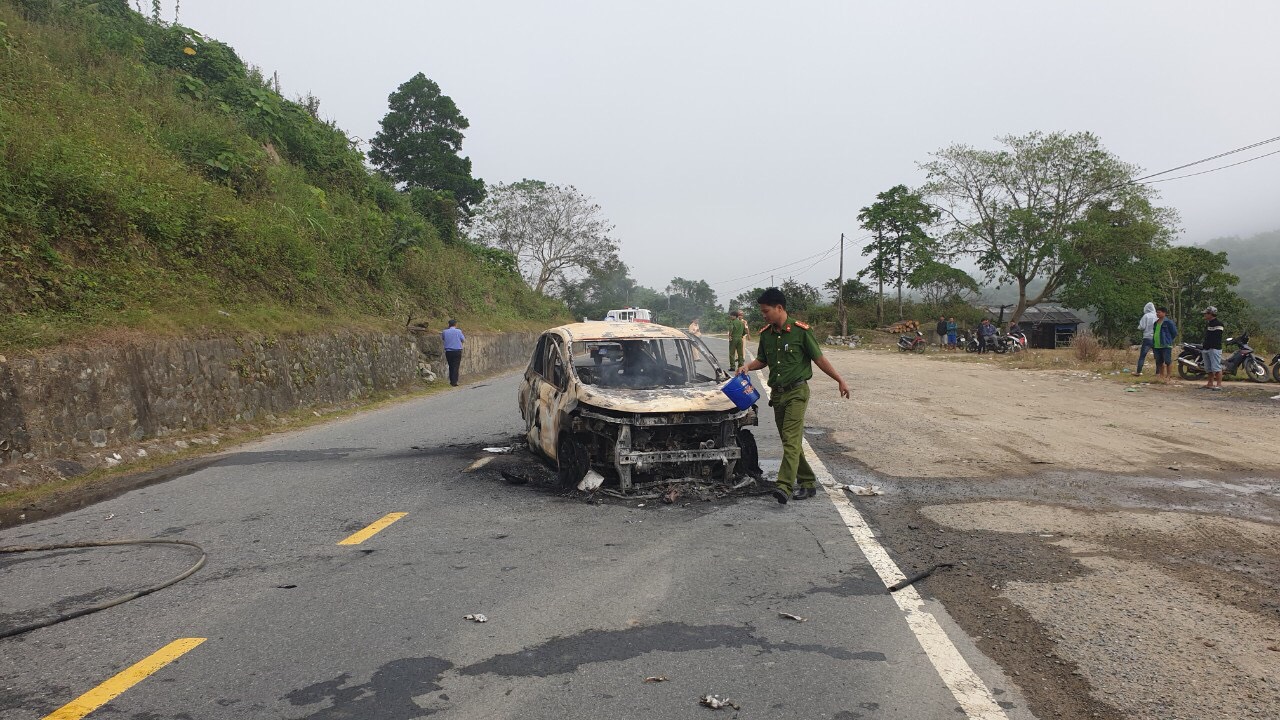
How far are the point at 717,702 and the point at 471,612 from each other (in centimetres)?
152

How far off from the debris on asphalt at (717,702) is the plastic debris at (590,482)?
3.45 metres

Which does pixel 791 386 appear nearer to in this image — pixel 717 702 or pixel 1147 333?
pixel 717 702

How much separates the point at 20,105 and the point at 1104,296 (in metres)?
51.3

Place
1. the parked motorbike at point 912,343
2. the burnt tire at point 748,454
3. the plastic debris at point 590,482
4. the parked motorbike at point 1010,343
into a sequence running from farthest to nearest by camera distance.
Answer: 1. the parked motorbike at point 912,343
2. the parked motorbike at point 1010,343
3. the burnt tire at point 748,454
4. the plastic debris at point 590,482

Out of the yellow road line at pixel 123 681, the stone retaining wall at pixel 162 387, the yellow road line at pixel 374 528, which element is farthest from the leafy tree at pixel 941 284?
the yellow road line at pixel 123 681

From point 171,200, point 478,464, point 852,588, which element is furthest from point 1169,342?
point 171,200

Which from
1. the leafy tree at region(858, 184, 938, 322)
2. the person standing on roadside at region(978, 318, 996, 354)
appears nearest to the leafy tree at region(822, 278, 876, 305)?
the leafy tree at region(858, 184, 938, 322)

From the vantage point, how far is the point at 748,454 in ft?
22.5

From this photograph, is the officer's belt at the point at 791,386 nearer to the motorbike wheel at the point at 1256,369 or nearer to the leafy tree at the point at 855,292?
the motorbike wheel at the point at 1256,369

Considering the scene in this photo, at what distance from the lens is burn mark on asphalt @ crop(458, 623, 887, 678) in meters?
3.21

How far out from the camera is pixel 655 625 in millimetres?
3674

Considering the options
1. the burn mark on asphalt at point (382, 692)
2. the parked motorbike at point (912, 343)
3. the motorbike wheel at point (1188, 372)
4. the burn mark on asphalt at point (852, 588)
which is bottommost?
the burn mark on asphalt at point (382, 692)

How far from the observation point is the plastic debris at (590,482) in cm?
633

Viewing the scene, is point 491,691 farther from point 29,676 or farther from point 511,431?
point 511,431
